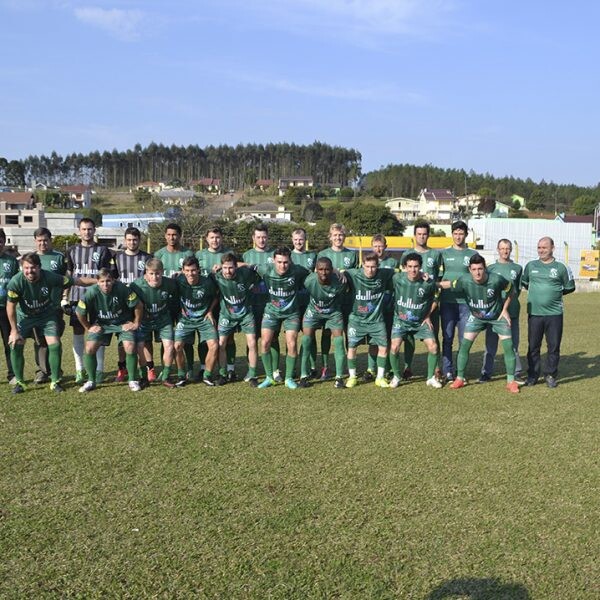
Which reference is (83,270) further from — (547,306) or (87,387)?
(547,306)

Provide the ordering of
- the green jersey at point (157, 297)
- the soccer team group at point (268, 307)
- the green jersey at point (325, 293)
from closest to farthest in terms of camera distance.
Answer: the soccer team group at point (268, 307) → the green jersey at point (157, 297) → the green jersey at point (325, 293)

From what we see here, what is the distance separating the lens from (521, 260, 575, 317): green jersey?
7.60 meters

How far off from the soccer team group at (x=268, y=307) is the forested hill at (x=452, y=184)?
93.6 meters

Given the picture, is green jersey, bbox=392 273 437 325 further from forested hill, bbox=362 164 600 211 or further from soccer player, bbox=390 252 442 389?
forested hill, bbox=362 164 600 211

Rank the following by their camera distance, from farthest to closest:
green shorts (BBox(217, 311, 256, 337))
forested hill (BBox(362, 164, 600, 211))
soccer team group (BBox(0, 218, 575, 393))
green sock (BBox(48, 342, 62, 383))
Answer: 1. forested hill (BBox(362, 164, 600, 211))
2. green shorts (BBox(217, 311, 256, 337))
3. soccer team group (BBox(0, 218, 575, 393))
4. green sock (BBox(48, 342, 62, 383))

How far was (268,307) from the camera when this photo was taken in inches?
295

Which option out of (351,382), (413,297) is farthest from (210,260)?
(413,297)

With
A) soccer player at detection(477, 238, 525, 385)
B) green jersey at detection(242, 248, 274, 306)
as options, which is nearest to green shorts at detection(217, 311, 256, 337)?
green jersey at detection(242, 248, 274, 306)

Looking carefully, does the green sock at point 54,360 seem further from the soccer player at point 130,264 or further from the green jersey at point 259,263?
the green jersey at point 259,263

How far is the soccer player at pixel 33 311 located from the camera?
685cm

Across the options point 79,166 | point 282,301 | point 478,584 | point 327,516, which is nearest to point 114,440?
point 327,516

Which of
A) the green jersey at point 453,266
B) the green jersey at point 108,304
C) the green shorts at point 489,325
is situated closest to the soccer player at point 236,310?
the green jersey at point 108,304

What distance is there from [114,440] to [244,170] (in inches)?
4719

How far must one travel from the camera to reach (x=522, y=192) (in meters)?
104
